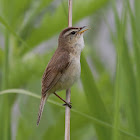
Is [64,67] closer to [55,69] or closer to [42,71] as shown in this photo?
[55,69]

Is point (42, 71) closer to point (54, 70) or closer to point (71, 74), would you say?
point (54, 70)

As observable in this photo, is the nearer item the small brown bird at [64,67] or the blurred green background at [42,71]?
the blurred green background at [42,71]

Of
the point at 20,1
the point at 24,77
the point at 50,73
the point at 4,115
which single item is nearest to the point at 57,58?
the point at 50,73

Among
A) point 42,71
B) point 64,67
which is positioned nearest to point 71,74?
point 64,67

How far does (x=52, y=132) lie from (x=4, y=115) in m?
0.45

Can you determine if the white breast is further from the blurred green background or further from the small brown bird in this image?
the blurred green background

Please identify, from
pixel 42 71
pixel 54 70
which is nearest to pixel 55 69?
pixel 54 70

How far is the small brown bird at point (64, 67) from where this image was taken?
2631 millimetres

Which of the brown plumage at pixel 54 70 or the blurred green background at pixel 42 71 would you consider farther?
the brown plumage at pixel 54 70

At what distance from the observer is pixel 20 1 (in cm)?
265

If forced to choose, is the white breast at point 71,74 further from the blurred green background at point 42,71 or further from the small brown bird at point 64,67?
the blurred green background at point 42,71

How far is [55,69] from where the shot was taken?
267cm

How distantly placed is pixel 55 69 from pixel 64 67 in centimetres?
8

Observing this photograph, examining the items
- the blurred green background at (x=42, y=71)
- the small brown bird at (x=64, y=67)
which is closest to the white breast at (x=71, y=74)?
the small brown bird at (x=64, y=67)
